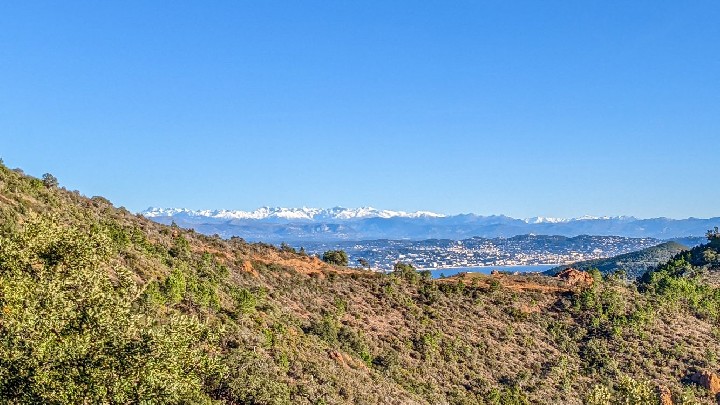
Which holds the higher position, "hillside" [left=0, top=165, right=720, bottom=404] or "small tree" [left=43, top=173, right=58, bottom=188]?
"small tree" [left=43, top=173, right=58, bottom=188]

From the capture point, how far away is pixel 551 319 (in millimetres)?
71688

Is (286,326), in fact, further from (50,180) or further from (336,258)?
(336,258)

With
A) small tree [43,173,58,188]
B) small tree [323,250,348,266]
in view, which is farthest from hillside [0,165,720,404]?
small tree [323,250,348,266]

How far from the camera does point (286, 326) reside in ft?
153

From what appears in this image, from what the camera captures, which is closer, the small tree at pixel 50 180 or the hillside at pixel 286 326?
the hillside at pixel 286 326

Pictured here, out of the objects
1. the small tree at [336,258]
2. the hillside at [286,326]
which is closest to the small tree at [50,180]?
the hillside at [286,326]

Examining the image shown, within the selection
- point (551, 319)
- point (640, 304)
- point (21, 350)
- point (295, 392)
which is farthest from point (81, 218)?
point (640, 304)

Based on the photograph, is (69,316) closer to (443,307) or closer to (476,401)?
(476,401)

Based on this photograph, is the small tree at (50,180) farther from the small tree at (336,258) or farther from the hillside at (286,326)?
the small tree at (336,258)

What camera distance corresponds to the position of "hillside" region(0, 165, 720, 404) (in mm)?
20594

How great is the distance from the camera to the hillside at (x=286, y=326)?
20.6m

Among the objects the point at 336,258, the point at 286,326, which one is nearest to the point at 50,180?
the point at 286,326

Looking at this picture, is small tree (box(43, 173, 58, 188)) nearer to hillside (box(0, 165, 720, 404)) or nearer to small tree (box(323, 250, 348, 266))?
hillside (box(0, 165, 720, 404))

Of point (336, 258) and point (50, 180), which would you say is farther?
point (336, 258)
